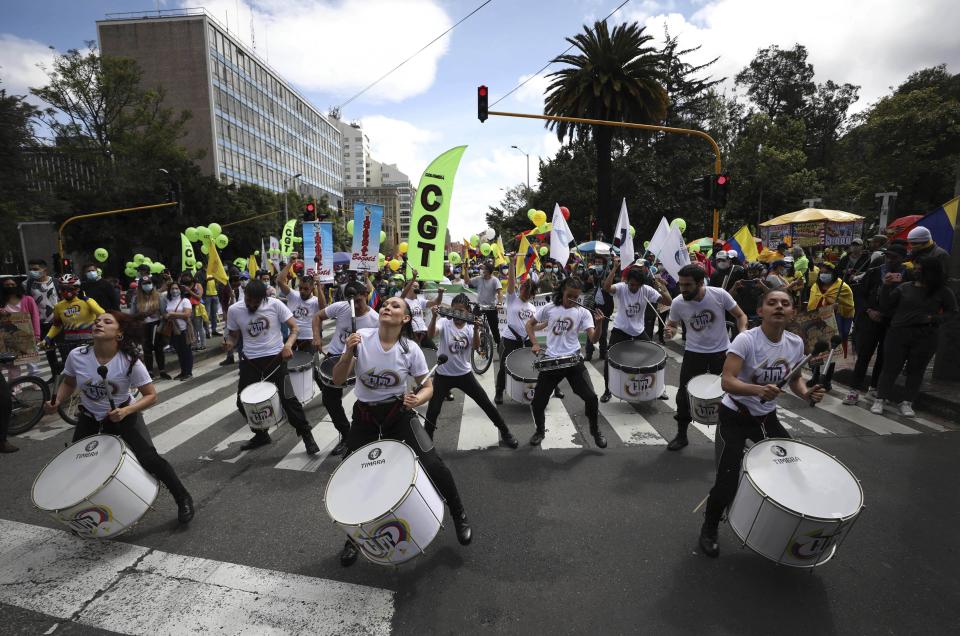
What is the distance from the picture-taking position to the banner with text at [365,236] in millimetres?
6254

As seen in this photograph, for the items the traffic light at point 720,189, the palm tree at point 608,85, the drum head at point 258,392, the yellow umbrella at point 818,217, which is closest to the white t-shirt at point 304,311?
the drum head at point 258,392

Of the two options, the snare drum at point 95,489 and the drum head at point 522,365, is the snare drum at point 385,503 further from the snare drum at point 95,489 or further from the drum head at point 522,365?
the drum head at point 522,365

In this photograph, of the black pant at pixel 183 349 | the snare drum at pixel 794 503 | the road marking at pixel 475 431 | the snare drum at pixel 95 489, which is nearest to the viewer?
the snare drum at pixel 794 503

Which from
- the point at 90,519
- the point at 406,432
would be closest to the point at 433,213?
the point at 406,432

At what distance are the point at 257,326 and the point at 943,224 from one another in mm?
10272

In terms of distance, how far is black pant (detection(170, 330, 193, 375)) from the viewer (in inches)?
372

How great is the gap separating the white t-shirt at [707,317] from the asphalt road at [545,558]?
47.8 inches

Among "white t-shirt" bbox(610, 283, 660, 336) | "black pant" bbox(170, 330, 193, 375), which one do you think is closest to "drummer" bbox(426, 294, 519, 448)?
"white t-shirt" bbox(610, 283, 660, 336)

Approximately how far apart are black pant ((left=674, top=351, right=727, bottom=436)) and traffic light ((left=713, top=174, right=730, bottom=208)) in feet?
31.3

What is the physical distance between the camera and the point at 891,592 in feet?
10.1

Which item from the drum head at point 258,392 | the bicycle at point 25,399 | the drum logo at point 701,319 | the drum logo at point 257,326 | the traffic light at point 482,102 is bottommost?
the bicycle at point 25,399

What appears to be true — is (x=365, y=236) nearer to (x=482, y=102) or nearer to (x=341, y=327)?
(x=341, y=327)

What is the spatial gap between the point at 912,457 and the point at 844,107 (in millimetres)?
61491

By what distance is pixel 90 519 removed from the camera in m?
3.50
